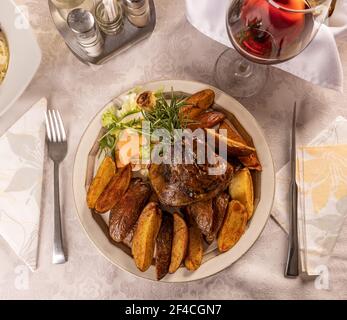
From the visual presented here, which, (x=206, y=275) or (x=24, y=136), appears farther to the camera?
(x=24, y=136)

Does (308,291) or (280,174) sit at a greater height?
(280,174)

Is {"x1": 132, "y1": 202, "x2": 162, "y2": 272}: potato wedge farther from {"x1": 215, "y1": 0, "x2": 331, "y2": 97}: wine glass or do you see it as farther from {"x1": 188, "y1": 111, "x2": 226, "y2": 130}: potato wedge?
{"x1": 215, "y1": 0, "x2": 331, "y2": 97}: wine glass

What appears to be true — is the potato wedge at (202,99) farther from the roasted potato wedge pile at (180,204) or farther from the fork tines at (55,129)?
the fork tines at (55,129)

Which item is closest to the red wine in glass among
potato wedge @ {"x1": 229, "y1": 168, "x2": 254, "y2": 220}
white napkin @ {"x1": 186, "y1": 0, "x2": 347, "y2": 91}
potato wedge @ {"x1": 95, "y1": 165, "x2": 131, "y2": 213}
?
white napkin @ {"x1": 186, "y1": 0, "x2": 347, "y2": 91}

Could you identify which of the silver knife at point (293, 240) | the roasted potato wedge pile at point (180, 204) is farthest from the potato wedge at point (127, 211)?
the silver knife at point (293, 240)
